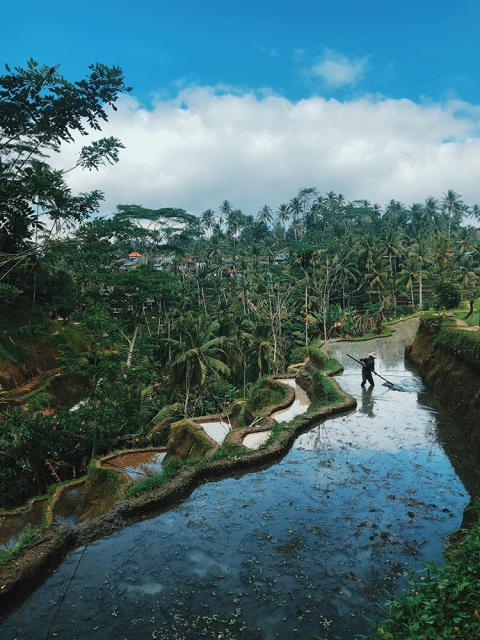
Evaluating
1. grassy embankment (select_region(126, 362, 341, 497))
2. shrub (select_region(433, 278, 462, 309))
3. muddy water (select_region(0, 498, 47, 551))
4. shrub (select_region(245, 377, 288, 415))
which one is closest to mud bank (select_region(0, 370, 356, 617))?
grassy embankment (select_region(126, 362, 341, 497))

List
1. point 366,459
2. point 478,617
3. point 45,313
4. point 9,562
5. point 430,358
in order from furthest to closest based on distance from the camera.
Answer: point 45,313 < point 430,358 < point 366,459 < point 9,562 < point 478,617

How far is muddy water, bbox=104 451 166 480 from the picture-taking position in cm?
1484

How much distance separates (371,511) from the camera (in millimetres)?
8469

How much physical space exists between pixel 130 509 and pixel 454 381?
1146 centimetres

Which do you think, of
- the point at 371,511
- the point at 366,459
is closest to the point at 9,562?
the point at 371,511

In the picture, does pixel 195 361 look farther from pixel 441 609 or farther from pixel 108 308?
pixel 441 609

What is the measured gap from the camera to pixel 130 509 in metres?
9.25

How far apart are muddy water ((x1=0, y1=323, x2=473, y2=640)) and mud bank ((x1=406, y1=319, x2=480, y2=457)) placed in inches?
40.5

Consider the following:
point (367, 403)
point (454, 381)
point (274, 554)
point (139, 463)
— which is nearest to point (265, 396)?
point (367, 403)

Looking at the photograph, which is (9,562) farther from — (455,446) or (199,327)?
(199,327)

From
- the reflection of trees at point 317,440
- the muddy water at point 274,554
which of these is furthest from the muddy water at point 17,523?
the reflection of trees at point 317,440

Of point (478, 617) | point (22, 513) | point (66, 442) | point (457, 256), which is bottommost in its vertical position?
point (22, 513)

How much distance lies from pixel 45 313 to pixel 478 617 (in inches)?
1199

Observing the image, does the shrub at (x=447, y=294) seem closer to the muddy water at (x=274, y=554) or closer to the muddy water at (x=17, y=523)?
the muddy water at (x=274, y=554)
